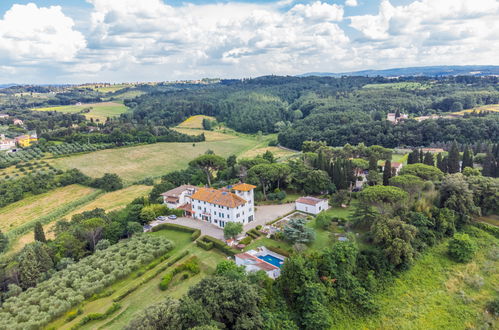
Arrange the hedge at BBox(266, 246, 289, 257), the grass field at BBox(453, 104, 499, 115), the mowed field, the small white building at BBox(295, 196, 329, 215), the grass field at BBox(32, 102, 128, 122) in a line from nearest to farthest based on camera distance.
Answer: the hedge at BBox(266, 246, 289, 257), the small white building at BBox(295, 196, 329, 215), the mowed field, the grass field at BBox(453, 104, 499, 115), the grass field at BBox(32, 102, 128, 122)

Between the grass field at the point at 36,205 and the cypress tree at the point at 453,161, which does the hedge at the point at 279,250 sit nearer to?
the cypress tree at the point at 453,161

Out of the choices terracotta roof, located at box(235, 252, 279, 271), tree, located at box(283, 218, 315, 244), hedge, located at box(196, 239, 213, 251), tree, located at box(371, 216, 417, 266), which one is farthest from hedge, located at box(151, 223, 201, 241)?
tree, located at box(371, 216, 417, 266)

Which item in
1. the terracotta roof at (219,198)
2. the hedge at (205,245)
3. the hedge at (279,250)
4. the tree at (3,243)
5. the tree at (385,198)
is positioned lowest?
the tree at (3,243)

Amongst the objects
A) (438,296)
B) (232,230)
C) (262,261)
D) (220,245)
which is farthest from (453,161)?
(220,245)

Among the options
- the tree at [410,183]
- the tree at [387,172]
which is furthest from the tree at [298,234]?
the tree at [387,172]

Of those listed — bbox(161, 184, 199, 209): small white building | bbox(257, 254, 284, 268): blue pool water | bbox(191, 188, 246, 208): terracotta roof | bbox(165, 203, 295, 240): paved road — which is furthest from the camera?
bbox(161, 184, 199, 209): small white building

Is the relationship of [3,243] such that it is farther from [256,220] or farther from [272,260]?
[272,260]

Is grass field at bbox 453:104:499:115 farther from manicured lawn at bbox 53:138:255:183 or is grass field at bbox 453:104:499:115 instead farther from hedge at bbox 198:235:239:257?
hedge at bbox 198:235:239:257
